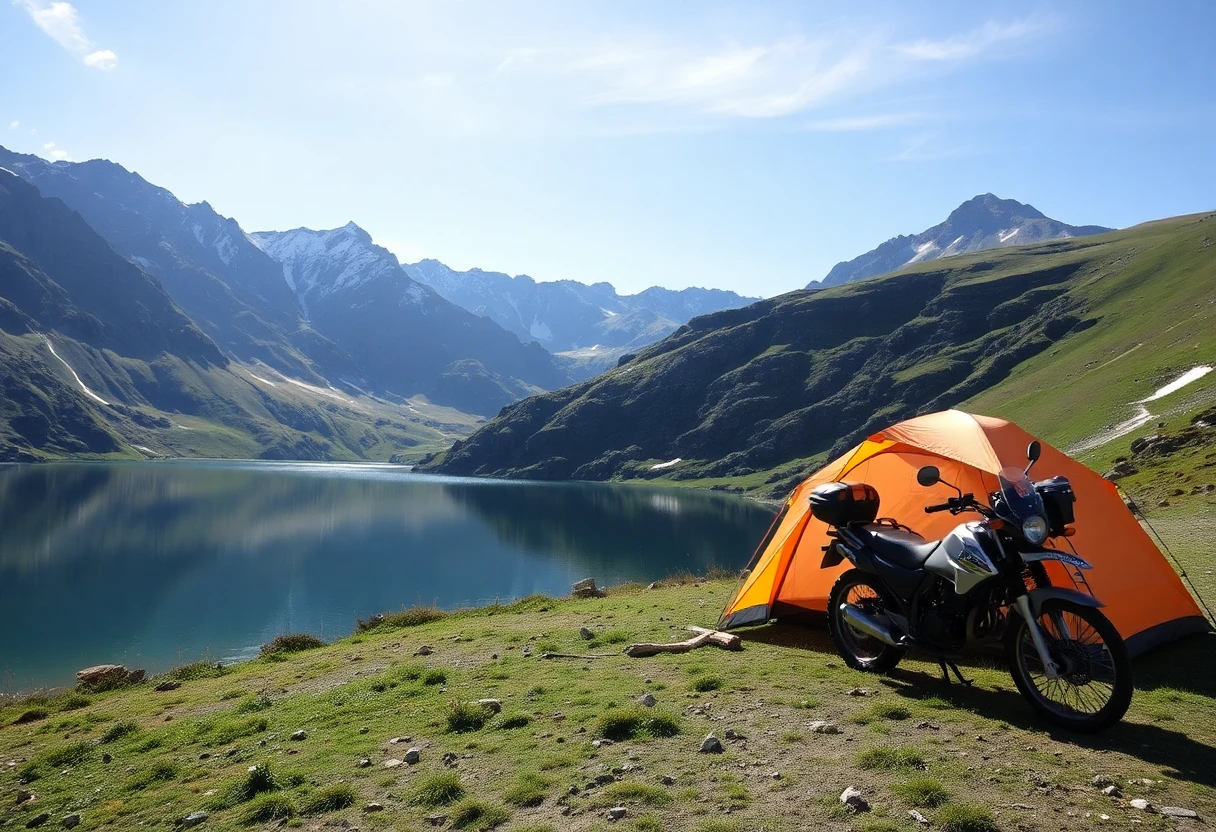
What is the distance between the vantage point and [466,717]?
9.74 metres

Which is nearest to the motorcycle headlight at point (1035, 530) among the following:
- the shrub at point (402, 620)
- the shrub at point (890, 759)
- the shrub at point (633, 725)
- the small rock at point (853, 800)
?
the shrub at point (890, 759)

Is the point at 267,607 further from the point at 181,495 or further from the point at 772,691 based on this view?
the point at 181,495

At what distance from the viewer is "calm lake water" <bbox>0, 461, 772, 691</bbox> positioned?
45.2 metres

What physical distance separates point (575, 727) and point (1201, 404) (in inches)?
3133

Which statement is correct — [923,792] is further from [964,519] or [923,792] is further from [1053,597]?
[964,519]

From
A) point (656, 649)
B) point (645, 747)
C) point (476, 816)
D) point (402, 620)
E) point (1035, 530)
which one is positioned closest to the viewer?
point (476, 816)

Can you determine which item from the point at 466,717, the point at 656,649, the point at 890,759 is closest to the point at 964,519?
the point at 656,649

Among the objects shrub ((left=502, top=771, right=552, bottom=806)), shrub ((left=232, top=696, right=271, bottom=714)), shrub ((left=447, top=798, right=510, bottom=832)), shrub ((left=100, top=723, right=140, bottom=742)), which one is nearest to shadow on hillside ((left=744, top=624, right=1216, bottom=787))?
shrub ((left=502, top=771, right=552, bottom=806))

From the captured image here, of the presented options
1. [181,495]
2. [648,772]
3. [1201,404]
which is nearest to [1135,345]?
[1201,404]

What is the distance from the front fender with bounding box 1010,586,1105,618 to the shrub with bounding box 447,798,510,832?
20.0 ft

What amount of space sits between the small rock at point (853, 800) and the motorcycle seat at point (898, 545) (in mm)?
3569

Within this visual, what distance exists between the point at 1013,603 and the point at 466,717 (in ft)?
24.1

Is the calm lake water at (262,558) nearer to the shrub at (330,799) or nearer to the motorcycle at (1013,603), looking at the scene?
the shrub at (330,799)

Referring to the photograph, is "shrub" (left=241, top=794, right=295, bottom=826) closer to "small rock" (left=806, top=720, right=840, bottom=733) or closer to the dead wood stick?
"small rock" (left=806, top=720, right=840, bottom=733)
